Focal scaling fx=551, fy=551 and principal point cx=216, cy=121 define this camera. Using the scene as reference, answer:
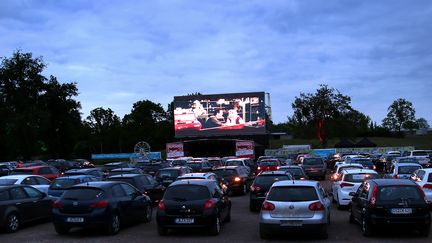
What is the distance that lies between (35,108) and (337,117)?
53.2m

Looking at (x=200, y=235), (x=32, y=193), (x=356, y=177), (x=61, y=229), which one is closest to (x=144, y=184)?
(x=32, y=193)

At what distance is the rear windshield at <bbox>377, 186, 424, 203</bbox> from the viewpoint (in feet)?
42.4

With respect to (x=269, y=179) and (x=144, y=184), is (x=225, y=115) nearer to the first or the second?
(x=144, y=184)

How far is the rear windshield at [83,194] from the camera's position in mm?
14625

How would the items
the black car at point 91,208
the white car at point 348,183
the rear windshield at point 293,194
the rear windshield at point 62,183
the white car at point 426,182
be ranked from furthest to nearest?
the rear windshield at point 62,183 → the white car at point 348,183 → the white car at point 426,182 → the black car at point 91,208 → the rear windshield at point 293,194

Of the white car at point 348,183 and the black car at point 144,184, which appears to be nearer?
the white car at point 348,183

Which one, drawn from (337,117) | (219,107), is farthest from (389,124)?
(219,107)

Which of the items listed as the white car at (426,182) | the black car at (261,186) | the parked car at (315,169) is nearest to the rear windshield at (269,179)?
the black car at (261,186)

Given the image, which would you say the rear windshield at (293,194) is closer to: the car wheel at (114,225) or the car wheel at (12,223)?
the car wheel at (114,225)

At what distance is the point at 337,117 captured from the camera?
10169 centimetres

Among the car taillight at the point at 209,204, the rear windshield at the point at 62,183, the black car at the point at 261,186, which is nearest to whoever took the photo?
the car taillight at the point at 209,204

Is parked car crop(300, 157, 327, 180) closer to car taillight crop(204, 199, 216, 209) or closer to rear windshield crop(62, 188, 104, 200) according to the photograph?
car taillight crop(204, 199, 216, 209)

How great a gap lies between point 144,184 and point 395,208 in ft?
35.3

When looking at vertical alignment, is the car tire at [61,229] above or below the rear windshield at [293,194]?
below
